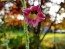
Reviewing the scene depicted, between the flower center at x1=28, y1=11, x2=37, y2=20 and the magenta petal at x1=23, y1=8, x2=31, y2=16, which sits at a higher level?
the magenta petal at x1=23, y1=8, x2=31, y2=16

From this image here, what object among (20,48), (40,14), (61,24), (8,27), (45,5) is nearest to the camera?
(40,14)

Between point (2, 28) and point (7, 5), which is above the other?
point (7, 5)

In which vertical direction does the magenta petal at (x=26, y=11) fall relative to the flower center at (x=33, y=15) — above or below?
above

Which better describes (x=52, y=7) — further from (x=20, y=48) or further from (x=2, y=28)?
(x=20, y=48)

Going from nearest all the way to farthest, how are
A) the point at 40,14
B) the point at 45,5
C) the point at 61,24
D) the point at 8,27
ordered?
1. the point at 40,14
2. the point at 45,5
3. the point at 61,24
4. the point at 8,27

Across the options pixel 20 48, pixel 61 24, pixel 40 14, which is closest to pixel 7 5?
pixel 61 24

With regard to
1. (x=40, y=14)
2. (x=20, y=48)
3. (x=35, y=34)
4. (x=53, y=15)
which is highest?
(x=40, y=14)

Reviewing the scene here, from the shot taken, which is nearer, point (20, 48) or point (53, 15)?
point (53, 15)
